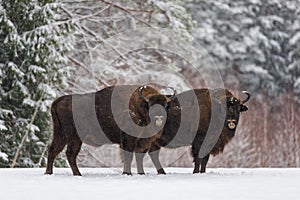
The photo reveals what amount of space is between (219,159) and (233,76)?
842 cm

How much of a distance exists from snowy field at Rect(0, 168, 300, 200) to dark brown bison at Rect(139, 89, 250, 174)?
834 mm

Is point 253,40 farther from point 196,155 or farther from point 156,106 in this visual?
point 156,106

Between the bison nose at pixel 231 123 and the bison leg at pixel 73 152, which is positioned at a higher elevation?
the bison nose at pixel 231 123

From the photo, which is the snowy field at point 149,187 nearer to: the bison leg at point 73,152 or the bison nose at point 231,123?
the bison leg at point 73,152

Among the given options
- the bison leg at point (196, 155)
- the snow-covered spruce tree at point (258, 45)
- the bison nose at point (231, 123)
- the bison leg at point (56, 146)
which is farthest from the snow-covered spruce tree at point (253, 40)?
the bison leg at point (56, 146)

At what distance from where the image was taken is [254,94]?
96.8 feet

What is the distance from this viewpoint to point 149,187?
270 inches

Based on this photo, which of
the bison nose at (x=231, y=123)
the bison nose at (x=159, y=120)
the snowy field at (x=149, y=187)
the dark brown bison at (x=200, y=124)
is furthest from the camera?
the dark brown bison at (x=200, y=124)

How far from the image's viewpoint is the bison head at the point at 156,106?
814cm

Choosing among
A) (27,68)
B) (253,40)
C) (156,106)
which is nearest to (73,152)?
(156,106)

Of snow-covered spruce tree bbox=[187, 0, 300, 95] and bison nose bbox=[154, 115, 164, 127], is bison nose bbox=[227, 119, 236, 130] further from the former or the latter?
snow-covered spruce tree bbox=[187, 0, 300, 95]

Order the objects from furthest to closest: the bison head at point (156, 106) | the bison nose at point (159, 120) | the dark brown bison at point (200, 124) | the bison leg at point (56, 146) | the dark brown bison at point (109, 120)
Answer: the dark brown bison at point (200, 124)
the bison leg at point (56, 146)
the dark brown bison at point (109, 120)
the bison head at point (156, 106)
the bison nose at point (159, 120)

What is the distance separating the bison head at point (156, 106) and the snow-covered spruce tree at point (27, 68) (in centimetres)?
602

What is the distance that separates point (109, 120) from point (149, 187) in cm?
194
